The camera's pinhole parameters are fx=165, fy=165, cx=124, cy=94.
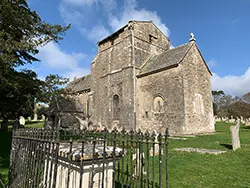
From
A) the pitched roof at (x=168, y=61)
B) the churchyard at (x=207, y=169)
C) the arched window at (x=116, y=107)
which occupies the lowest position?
the churchyard at (x=207, y=169)

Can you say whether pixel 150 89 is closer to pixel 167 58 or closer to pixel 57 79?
pixel 167 58

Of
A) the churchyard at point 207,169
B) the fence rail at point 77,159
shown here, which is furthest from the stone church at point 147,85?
the fence rail at point 77,159

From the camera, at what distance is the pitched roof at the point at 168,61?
16906 mm

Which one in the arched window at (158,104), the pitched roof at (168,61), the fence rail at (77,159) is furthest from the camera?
the arched window at (158,104)

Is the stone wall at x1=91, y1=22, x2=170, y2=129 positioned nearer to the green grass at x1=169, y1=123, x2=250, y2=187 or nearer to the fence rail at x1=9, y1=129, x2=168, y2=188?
the green grass at x1=169, y1=123, x2=250, y2=187

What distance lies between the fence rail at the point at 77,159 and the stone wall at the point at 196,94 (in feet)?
44.1

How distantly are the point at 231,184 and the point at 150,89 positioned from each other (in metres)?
14.3

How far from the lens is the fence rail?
233 centimetres

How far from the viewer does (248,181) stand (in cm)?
452

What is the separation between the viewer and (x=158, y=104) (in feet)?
57.8

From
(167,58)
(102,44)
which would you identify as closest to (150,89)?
(167,58)

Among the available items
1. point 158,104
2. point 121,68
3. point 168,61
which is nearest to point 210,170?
point 158,104

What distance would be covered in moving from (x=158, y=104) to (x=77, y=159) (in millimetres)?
15897

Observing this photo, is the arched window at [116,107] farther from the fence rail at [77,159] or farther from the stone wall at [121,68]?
the fence rail at [77,159]
